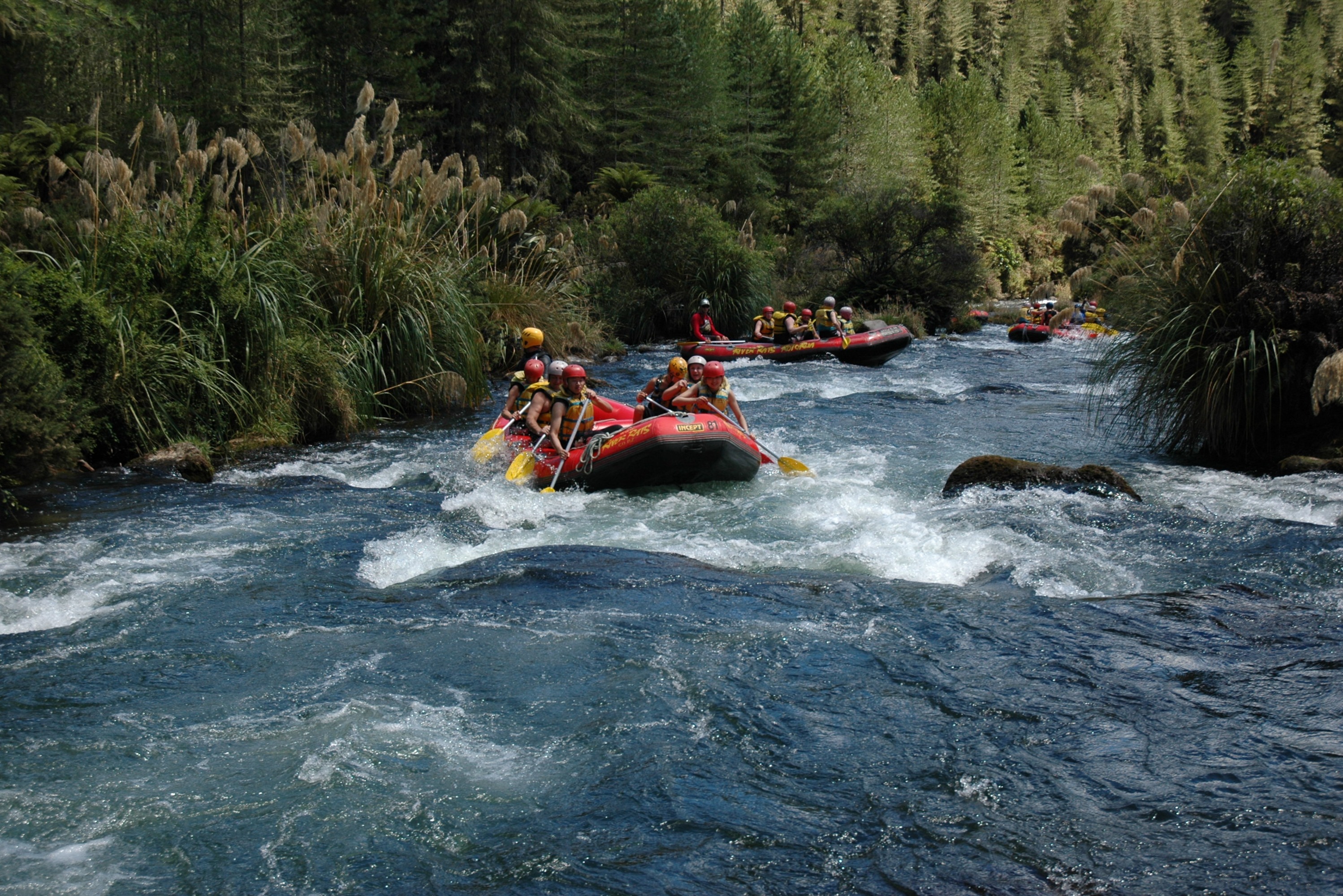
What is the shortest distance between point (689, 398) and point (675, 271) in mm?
15446

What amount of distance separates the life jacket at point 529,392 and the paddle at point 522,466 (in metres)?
0.93

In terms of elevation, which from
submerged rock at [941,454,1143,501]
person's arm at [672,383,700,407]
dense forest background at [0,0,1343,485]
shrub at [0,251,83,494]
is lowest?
submerged rock at [941,454,1143,501]

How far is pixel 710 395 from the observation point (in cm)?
1191

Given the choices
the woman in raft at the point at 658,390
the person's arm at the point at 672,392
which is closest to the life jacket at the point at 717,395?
the person's arm at the point at 672,392

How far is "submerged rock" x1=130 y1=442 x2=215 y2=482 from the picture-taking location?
33.7 feet

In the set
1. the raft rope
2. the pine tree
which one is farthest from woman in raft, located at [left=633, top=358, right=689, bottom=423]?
the pine tree

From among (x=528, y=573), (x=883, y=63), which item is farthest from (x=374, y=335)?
(x=883, y=63)

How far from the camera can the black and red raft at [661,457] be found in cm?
1035

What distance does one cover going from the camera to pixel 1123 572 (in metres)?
7.70

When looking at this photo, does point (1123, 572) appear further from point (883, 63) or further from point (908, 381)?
point (883, 63)

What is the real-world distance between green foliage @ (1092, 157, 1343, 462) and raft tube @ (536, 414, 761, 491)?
4395 millimetres

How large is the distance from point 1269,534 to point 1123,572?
170cm

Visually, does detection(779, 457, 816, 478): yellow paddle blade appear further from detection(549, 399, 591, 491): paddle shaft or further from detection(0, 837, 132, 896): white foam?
detection(0, 837, 132, 896): white foam

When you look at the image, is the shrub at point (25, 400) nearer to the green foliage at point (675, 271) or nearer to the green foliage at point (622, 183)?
the green foliage at point (675, 271)
